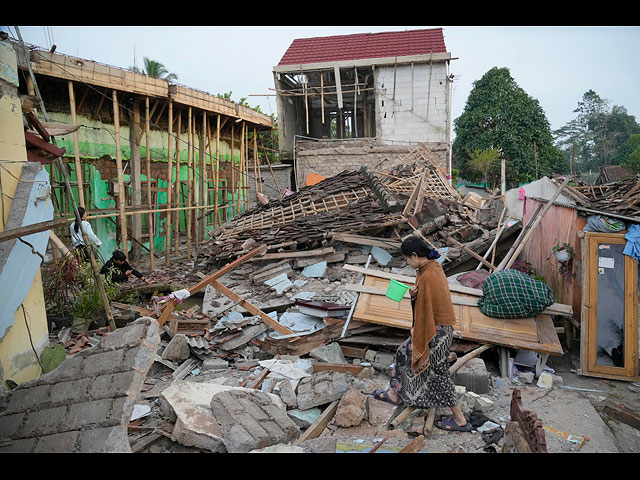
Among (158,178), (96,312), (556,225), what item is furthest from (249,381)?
(158,178)

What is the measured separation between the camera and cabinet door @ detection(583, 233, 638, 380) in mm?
5978

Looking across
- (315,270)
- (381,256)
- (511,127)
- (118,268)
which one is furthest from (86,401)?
(511,127)

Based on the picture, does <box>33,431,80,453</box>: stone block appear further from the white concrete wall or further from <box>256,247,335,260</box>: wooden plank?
the white concrete wall

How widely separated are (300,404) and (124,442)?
6.19ft

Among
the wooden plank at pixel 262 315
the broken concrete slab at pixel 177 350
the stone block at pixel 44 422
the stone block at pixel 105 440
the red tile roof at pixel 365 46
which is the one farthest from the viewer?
the red tile roof at pixel 365 46

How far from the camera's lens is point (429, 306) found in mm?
4004

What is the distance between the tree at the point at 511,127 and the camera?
2892 centimetres

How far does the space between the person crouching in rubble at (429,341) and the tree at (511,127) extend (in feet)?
90.8

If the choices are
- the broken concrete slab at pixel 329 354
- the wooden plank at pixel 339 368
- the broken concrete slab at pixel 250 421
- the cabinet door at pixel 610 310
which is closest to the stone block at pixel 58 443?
the broken concrete slab at pixel 250 421

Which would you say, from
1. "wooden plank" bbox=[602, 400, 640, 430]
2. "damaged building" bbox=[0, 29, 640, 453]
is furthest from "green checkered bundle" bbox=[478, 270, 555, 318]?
"wooden plank" bbox=[602, 400, 640, 430]

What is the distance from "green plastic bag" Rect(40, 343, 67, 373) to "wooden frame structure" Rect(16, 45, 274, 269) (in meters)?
4.22

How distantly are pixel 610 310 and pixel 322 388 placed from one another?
4231 millimetres

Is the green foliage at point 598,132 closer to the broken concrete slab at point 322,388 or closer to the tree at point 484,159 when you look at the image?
the tree at point 484,159
